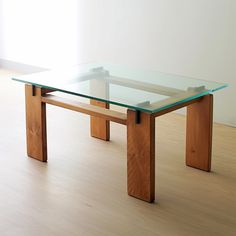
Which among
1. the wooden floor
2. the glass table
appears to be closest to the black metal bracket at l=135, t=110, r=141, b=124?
the glass table

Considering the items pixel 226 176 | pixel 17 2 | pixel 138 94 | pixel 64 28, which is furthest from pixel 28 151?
pixel 17 2

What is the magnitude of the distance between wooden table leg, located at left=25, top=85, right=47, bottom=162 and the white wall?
112cm

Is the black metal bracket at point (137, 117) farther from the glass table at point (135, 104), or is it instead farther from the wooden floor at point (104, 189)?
the wooden floor at point (104, 189)

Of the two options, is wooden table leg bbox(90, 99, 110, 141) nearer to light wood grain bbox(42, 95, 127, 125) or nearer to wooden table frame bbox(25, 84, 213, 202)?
wooden table frame bbox(25, 84, 213, 202)

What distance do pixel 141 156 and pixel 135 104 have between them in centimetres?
22

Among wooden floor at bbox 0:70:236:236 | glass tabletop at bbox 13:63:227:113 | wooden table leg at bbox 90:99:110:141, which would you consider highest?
glass tabletop at bbox 13:63:227:113

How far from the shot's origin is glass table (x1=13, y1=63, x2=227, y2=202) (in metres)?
2.38

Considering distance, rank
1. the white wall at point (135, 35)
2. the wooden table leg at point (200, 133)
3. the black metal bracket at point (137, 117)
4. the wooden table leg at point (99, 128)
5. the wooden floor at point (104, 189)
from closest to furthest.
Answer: the wooden floor at point (104, 189), the black metal bracket at point (137, 117), the wooden table leg at point (200, 133), the wooden table leg at point (99, 128), the white wall at point (135, 35)

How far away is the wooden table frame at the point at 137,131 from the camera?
2369mm

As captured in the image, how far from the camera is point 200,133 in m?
2.71

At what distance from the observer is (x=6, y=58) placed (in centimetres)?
495

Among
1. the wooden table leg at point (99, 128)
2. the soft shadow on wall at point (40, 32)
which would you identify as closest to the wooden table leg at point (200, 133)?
the wooden table leg at point (99, 128)

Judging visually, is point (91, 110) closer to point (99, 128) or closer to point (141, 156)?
point (141, 156)

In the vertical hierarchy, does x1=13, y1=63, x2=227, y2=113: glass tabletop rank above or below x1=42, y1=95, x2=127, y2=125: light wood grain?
above
